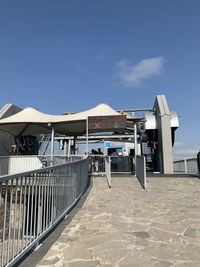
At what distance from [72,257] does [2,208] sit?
144 cm

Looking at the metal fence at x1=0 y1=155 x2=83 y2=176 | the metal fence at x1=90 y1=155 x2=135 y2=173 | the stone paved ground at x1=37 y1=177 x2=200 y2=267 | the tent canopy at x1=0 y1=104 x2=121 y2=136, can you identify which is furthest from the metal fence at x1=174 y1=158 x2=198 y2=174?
the metal fence at x1=0 y1=155 x2=83 y2=176

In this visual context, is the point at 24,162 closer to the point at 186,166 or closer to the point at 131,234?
the point at 186,166

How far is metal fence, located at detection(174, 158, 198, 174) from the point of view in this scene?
14.8m

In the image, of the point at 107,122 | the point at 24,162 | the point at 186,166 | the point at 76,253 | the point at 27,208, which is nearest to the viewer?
the point at 27,208

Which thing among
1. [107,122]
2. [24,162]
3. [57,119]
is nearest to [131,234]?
[24,162]

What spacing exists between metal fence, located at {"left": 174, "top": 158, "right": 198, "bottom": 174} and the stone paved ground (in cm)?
612

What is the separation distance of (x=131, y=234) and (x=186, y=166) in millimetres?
12207

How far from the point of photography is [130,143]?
29547mm

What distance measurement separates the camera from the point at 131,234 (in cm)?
496

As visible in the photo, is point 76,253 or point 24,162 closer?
point 76,253

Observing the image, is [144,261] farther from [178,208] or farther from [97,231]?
[178,208]

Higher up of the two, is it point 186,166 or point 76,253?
point 186,166

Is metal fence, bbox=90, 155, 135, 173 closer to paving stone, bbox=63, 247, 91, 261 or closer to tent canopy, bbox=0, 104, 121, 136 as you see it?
tent canopy, bbox=0, 104, 121, 136

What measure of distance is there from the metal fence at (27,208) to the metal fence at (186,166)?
10865 mm
